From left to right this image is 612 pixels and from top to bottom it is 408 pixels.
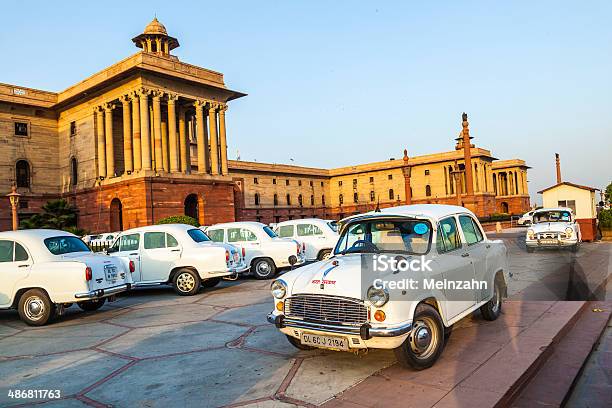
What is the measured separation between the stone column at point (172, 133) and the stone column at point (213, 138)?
2.98m

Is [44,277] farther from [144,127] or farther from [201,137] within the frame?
[201,137]

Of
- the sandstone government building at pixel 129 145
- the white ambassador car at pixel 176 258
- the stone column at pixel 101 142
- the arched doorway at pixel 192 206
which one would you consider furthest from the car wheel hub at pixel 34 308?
the stone column at pixel 101 142

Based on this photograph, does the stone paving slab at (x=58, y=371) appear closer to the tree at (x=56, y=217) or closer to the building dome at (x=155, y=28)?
the tree at (x=56, y=217)

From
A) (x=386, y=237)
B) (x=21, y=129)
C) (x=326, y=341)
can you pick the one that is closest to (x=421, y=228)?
(x=386, y=237)

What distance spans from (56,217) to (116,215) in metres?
5.00

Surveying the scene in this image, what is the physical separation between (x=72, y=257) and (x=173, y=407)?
5.56 metres

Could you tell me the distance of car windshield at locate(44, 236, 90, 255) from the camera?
8.67 metres

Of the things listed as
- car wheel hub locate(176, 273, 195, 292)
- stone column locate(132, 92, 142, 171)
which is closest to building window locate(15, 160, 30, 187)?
stone column locate(132, 92, 142, 171)

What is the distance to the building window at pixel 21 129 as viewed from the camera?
39281 mm

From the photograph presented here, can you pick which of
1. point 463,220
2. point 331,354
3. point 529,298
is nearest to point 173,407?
point 331,354

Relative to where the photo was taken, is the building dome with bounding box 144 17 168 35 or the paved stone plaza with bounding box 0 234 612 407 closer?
the paved stone plaza with bounding box 0 234 612 407

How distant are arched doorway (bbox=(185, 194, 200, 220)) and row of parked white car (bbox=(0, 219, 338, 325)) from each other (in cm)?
2191

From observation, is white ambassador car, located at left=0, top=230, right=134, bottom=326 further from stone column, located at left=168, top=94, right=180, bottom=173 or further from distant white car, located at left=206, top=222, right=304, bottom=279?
stone column, located at left=168, top=94, right=180, bottom=173

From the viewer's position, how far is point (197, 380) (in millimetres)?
4793
